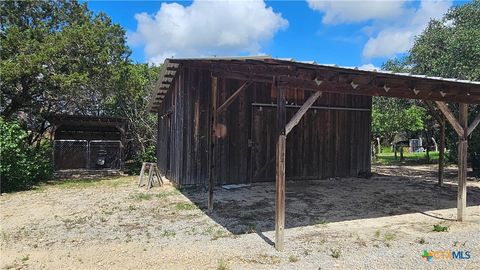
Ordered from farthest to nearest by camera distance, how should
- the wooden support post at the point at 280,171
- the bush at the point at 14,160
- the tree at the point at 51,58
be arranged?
the tree at the point at 51,58 → the bush at the point at 14,160 → the wooden support post at the point at 280,171

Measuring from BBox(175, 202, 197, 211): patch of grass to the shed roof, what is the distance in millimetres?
2692

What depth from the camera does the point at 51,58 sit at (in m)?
11.2

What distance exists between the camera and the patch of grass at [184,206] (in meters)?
6.91

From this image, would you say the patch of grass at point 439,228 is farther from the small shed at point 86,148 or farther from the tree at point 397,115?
the tree at point 397,115

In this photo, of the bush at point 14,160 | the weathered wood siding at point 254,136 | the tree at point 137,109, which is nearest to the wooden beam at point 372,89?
the weathered wood siding at point 254,136

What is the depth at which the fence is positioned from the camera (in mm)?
12695

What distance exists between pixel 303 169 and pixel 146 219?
583 centimetres

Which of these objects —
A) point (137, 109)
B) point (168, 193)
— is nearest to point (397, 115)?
point (137, 109)

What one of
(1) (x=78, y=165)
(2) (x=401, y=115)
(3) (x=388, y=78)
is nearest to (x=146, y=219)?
(3) (x=388, y=78)

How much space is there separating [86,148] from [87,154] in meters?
0.33

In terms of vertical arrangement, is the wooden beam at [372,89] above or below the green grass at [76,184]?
above

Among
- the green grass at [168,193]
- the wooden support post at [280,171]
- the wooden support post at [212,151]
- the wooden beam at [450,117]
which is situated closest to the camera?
the wooden support post at [280,171]

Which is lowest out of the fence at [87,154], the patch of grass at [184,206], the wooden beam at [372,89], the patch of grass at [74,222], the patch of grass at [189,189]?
the patch of grass at [74,222]

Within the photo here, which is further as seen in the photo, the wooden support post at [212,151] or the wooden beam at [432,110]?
the wooden beam at [432,110]
